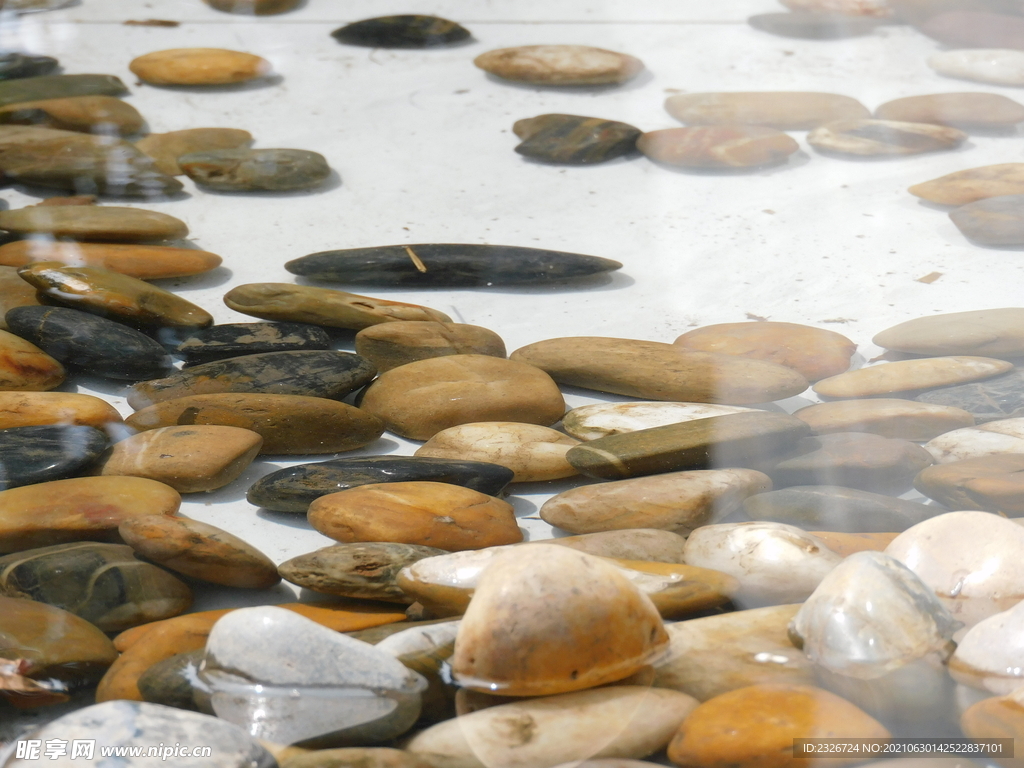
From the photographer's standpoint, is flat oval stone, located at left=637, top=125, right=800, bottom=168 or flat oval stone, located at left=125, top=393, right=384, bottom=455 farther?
flat oval stone, located at left=637, top=125, right=800, bottom=168

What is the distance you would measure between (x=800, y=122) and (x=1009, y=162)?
37 centimetres

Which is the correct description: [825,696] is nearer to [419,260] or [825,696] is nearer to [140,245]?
[419,260]

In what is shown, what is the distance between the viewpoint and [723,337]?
1215mm

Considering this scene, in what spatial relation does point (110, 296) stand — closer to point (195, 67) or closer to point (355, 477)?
point (355, 477)

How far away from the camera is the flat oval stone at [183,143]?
171 cm

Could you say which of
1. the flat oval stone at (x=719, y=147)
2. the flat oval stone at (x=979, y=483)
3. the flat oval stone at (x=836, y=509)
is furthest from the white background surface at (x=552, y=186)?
the flat oval stone at (x=979, y=483)

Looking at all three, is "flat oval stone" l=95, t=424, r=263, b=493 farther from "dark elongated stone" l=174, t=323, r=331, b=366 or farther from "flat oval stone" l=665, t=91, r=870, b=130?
"flat oval stone" l=665, t=91, r=870, b=130

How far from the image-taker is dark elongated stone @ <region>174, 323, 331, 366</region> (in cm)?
112

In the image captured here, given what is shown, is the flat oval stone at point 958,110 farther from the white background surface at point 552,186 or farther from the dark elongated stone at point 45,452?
the dark elongated stone at point 45,452

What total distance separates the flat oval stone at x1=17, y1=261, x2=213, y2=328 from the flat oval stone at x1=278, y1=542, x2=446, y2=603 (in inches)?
20.9

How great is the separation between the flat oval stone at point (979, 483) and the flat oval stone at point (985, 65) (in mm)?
1421

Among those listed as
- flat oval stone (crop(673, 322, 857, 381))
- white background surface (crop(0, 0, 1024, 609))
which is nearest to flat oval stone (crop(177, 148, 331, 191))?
white background surface (crop(0, 0, 1024, 609))

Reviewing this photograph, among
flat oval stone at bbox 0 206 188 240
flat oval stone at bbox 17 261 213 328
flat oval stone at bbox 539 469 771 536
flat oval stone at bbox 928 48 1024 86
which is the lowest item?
flat oval stone at bbox 539 469 771 536

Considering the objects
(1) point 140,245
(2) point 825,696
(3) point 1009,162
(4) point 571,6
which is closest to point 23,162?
(1) point 140,245
